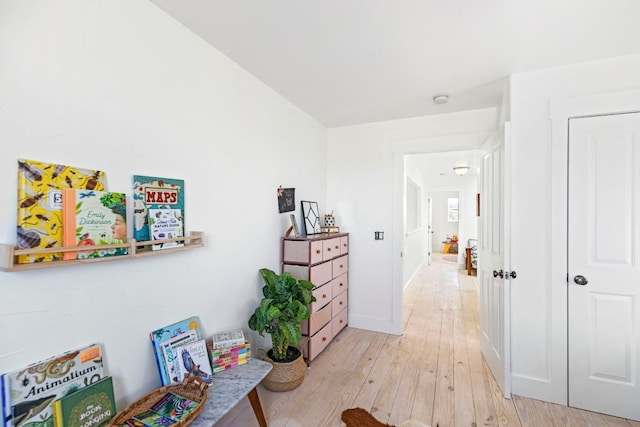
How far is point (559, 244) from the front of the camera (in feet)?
6.84

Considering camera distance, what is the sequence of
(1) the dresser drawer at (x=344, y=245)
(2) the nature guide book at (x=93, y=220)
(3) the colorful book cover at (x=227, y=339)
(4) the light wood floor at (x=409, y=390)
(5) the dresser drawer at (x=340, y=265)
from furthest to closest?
1. (1) the dresser drawer at (x=344, y=245)
2. (5) the dresser drawer at (x=340, y=265)
3. (4) the light wood floor at (x=409, y=390)
4. (3) the colorful book cover at (x=227, y=339)
5. (2) the nature guide book at (x=93, y=220)

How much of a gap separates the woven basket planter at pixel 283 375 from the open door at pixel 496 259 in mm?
1548

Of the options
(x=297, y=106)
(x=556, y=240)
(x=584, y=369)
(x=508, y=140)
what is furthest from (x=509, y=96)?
(x=584, y=369)

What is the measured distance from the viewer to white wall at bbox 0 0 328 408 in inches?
42.5

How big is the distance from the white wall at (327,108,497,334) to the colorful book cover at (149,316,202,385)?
2160 millimetres

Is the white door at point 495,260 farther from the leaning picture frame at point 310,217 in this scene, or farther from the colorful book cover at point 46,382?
the colorful book cover at point 46,382

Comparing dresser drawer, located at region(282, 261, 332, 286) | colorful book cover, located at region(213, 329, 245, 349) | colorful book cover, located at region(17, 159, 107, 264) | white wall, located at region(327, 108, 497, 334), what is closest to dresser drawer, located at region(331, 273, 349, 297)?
white wall, located at region(327, 108, 497, 334)

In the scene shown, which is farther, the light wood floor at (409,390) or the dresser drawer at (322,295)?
the dresser drawer at (322,295)

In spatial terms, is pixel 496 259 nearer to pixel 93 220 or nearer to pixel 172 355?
pixel 172 355

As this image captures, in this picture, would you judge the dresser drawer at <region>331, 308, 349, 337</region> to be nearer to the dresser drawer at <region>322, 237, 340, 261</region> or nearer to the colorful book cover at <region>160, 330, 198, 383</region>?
the dresser drawer at <region>322, 237, 340, 261</region>

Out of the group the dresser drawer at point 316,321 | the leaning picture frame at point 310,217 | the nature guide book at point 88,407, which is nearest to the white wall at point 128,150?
the nature guide book at point 88,407

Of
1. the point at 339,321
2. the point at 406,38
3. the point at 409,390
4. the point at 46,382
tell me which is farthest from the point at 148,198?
the point at 339,321

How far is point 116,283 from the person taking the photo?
1.36m

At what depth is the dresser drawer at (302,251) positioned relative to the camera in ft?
8.37
